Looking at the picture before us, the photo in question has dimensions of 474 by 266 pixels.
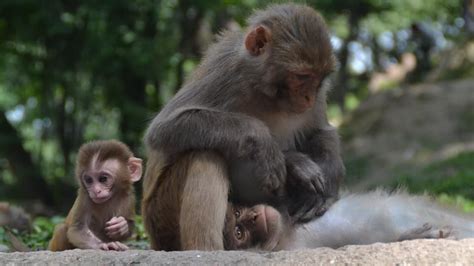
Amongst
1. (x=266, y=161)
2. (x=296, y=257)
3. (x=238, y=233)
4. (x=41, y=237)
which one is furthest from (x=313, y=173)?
(x=41, y=237)

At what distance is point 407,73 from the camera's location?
2800 cm

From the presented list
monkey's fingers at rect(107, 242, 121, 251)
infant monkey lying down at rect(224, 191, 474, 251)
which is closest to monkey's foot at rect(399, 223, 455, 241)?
infant monkey lying down at rect(224, 191, 474, 251)

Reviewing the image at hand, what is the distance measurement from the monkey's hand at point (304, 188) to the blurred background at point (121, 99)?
8.85 metres

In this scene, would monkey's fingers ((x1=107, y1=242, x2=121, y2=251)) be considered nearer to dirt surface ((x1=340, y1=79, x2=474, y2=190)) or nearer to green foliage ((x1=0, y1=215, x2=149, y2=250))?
green foliage ((x1=0, y1=215, x2=149, y2=250))

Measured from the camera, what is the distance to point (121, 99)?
18234 mm

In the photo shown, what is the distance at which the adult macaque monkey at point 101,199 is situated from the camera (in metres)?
6.67

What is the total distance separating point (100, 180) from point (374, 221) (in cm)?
224

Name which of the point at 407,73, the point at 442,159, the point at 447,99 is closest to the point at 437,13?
the point at 407,73

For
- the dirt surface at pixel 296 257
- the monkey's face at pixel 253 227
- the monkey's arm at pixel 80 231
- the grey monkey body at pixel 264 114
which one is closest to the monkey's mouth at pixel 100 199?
the monkey's arm at pixel 80 231

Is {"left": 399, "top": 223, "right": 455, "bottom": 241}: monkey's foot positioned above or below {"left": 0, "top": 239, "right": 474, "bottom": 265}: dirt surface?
below

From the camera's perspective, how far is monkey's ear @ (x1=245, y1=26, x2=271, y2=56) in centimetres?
606

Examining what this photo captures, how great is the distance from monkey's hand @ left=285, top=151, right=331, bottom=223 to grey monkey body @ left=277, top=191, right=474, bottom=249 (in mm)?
77

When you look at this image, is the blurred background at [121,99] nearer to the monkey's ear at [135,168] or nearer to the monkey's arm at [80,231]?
the monkey's ear at [135,168]

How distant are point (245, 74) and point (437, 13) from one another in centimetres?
2095
